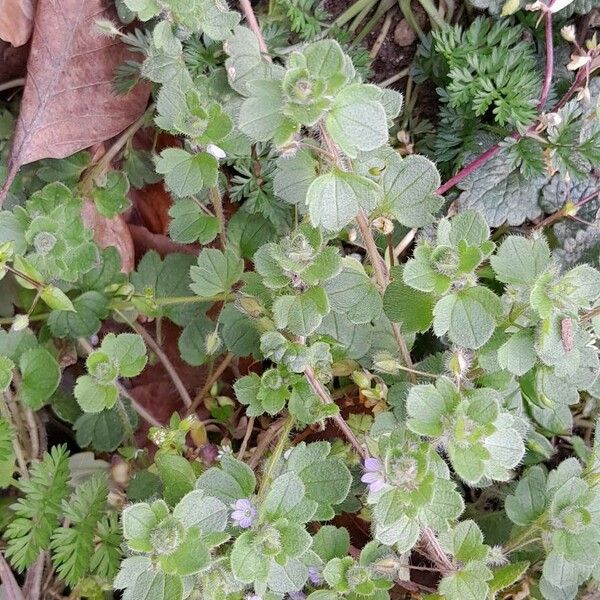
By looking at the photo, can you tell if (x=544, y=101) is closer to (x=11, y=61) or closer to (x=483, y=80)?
(x=483, y=80)

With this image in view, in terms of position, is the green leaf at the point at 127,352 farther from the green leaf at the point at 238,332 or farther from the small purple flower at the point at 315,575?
the small purple flower at the point at 315,575

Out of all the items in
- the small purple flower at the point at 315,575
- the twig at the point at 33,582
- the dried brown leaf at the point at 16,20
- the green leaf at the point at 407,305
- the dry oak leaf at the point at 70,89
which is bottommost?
the twig at the point at 33,582

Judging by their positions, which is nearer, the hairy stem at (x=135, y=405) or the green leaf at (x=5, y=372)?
the green leaf at (x=5, y=372)

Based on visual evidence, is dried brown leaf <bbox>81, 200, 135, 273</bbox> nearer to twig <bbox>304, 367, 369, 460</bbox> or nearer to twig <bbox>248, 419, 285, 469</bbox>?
twig <bbox>248, 419, 285, 469</bbox>

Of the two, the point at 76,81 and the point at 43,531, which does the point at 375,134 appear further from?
the point at 43,531

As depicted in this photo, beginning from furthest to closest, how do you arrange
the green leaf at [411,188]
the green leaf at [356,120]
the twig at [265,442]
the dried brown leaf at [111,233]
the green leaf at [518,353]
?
the dried brown leaf at [111,233], the twig at [265,442], the green leaf at [411,188], the green leaf at [518,353], the green leaf at [356,120]

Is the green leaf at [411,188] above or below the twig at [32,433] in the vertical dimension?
above

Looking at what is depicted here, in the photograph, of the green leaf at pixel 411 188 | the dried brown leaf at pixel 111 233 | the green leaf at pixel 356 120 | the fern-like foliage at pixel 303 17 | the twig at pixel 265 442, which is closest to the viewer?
the green leaf at pixel 356 120

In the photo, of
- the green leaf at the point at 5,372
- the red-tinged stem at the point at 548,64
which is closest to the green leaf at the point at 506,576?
the red-tinged stem at the point at 548,64
